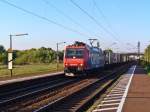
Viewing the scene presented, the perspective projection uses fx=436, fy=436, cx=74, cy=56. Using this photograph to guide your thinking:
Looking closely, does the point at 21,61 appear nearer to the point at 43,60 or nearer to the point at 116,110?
the point at 43,60

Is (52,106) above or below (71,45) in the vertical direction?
below

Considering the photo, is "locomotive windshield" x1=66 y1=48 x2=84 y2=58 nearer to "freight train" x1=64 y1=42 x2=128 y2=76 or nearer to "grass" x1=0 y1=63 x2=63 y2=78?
"freight train" x1=64 y1=42 x2=128 y2=76

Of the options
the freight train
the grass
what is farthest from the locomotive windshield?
the grass

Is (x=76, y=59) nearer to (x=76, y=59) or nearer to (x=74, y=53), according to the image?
(x=76, y=59)

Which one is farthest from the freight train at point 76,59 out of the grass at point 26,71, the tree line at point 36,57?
the tree line at point 36,57

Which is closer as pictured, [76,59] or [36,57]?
[76,59]

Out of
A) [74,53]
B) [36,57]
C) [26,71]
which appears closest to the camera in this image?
[74,53]

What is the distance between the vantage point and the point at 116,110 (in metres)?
15.5

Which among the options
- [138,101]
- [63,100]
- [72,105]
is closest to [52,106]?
[72,105]

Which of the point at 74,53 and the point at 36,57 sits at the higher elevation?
the point at 36,57

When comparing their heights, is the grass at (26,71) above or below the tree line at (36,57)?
below

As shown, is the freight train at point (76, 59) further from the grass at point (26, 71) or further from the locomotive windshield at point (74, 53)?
the grass at point (26, 71)

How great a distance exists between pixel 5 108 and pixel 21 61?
488ft

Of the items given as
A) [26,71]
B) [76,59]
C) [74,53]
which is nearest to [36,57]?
[26,71]
